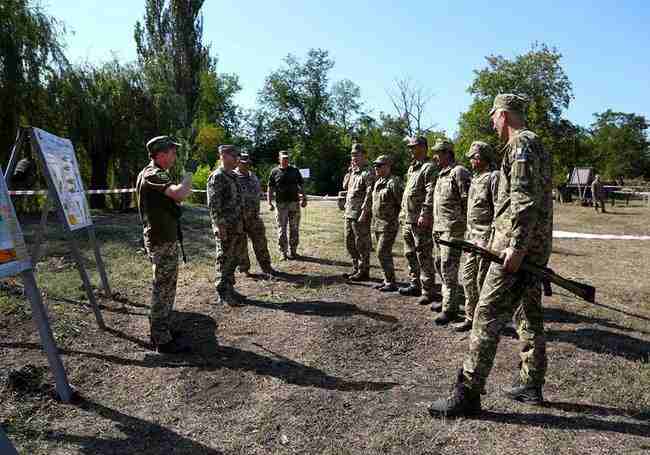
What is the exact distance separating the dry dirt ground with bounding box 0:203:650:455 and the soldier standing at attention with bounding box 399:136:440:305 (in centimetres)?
53

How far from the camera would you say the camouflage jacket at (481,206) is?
5.25 m

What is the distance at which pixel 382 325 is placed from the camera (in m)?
5.83

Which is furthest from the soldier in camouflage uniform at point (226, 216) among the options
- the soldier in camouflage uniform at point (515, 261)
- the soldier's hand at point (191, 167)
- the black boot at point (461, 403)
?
the soldier in camouflage uniform at point (515, 261)

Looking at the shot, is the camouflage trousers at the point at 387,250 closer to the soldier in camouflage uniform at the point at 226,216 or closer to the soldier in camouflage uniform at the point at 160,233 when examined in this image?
the soldier in camouflage uniform at the point at 226,216

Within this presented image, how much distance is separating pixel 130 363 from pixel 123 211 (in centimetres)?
1297

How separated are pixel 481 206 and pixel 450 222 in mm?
582

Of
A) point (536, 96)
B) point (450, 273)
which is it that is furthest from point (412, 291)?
point (536, 96)

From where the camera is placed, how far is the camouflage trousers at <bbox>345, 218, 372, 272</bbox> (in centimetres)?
776

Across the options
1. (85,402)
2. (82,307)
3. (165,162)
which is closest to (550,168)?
(165,162)

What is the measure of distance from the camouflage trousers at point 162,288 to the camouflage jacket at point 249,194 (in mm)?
2903

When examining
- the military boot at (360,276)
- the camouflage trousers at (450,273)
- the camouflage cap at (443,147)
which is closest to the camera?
the camouflage trousers at (450,273)

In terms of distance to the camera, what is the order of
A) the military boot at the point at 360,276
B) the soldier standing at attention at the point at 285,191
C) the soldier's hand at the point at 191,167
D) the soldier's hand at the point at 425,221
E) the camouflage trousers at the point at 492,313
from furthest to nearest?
the soldier standing at attention at the point at 285,191 < the military boot at the point at 360,276 < the soldier's hand at the point at 425,221 < the soldier's hand at the point at 191,167 < the camouflage trousers at the point at 492,313

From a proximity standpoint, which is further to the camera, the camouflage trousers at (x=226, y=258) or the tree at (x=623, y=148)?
the tree at (x=623, y=148)

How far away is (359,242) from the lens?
25.9ft
